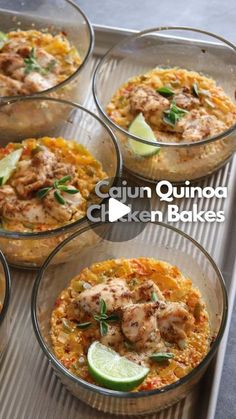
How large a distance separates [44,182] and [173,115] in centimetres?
51

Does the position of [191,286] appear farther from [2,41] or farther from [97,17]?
[97,17]

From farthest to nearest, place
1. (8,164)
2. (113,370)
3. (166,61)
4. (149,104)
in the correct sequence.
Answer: (166,61) < (149,104) < (8,164) < (113,370)

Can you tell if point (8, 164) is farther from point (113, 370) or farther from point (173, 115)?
point (113, 370)

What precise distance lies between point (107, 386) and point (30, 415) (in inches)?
10.4

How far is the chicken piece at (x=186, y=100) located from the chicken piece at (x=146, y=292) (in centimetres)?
77

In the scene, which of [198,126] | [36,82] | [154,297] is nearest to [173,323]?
[154,297]

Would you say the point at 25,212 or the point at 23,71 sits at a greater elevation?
the point at 23,71

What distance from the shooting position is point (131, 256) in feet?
7.30

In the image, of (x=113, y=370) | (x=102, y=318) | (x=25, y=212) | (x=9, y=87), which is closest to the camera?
(x=113, y=370)

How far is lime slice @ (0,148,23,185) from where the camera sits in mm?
2381

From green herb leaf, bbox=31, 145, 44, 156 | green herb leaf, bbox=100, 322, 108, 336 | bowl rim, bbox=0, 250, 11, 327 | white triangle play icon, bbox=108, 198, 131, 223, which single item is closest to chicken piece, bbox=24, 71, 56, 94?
green herb leaf, bbox=31, 145, 44, 156

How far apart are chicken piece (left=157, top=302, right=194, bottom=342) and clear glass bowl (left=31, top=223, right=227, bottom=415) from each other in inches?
3.5

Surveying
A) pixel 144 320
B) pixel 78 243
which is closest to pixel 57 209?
pixel 78 243

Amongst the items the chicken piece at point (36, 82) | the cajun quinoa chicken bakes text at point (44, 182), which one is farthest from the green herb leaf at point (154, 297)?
the chicken piece at point (36, 82)
